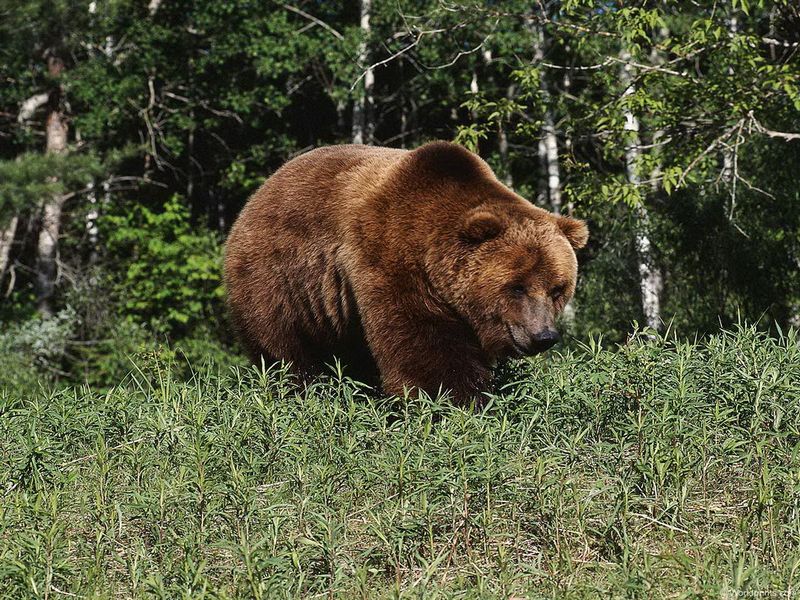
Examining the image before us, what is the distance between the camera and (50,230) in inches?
688

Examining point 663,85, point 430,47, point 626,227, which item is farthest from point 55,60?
point 663,85

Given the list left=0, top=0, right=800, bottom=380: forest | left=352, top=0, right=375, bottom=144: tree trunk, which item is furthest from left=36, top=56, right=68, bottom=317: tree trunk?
left=352, top=0, right=375, bottom=144: tree trunk

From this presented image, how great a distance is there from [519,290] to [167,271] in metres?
14.2

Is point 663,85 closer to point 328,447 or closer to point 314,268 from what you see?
point 314,268

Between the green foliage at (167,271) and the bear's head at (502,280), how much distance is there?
13111 mm

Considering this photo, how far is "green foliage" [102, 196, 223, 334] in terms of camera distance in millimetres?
18453

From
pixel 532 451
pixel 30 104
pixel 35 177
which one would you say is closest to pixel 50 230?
pixel 35 177

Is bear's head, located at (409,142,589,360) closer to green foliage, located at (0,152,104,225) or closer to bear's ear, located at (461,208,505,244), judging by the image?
bear's ear, located at (461,208,505,244)

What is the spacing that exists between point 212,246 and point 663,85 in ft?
40.5

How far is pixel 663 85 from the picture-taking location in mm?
8758

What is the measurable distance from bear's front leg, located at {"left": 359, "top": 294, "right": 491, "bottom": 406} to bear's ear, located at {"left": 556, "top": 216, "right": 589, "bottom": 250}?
89cm

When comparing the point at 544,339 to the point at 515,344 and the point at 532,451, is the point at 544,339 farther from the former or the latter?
the point at 532,451

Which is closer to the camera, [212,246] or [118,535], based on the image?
[118,535]

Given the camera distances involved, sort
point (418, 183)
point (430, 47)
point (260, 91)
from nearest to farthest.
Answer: point (418, 183) → point (430, 47) → point (260, 91)
